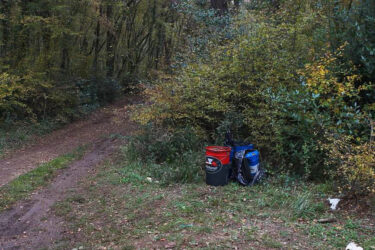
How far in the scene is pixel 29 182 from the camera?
7.74 meters

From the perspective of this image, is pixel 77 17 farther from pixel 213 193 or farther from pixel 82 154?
pixel 213 193

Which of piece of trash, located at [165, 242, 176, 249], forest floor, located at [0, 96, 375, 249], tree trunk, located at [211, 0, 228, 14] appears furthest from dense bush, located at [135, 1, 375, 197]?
tree trunk, located at [211, 0, 228, 14]

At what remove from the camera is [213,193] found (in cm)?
657

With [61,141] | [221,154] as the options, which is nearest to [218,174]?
[221,154]

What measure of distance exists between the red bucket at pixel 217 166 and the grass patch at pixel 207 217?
177 millimetres

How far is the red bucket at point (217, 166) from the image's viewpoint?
6922mm

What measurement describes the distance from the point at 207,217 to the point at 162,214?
75 cm

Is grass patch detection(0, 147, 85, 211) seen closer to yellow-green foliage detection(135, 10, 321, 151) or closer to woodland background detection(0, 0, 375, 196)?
woodland background detection(0, 0, 375, 196)

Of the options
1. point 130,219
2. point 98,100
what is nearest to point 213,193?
point 130,219

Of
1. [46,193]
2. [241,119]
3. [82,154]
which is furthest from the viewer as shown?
[82,154]

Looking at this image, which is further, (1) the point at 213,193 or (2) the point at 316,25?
(2) the point at 316,25

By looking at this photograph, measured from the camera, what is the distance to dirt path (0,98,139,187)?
9133 millimetres

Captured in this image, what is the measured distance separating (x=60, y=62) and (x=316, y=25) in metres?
11.0

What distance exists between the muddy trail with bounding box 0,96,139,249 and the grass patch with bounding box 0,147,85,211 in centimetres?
18
